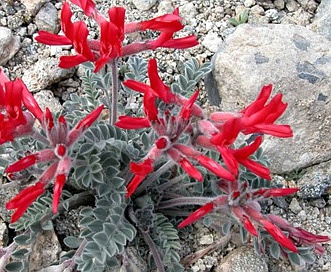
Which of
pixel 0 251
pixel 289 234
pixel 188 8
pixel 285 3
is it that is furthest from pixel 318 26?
pixel 0 251

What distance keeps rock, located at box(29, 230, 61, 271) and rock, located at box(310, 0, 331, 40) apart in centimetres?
250

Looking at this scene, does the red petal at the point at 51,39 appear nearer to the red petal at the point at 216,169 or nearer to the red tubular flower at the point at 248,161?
the red petal at the point at 216,169

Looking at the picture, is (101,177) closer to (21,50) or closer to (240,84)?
(240,84)

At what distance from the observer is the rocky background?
396 cm

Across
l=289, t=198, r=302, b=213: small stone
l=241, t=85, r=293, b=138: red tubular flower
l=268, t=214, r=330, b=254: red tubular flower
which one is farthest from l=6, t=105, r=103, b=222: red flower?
l=289, t=198, r=302, b=213: small stone

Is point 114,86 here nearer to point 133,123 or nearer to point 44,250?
point 133,123

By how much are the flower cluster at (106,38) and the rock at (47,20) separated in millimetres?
1463

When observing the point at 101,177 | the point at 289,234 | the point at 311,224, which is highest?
the point at 101,177

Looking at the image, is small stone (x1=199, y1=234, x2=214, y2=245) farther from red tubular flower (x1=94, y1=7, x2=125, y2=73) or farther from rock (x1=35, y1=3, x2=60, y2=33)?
rock (x1=35, y1=3, x2=60, y2=33)

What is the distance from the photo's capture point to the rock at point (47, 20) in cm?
479

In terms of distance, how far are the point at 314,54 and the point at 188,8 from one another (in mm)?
1115

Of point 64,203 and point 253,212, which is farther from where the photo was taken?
point 64,203

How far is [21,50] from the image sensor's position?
4.70m

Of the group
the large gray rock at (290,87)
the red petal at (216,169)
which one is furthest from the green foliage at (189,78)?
the red petal at (216,169)
